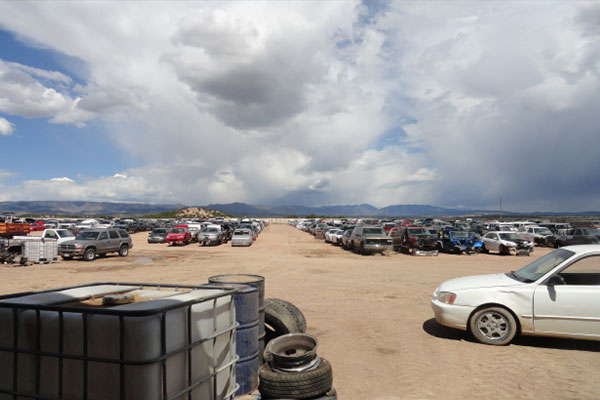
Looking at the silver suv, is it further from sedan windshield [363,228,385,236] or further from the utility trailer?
sedan windshield [363,228,385,236]

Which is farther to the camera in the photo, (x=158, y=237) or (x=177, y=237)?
(x=158, y=237)

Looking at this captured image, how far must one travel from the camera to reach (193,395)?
3125 mm

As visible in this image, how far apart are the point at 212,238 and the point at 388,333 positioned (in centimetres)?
2669

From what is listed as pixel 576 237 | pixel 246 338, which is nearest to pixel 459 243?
pixel 576 237

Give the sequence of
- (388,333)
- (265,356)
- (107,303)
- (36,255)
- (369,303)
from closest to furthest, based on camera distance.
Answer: (107,303)
(265,356)
(388,333)
(369,303)
(36,255)

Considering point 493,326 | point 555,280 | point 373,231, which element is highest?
point 555,280

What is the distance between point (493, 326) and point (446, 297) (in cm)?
85

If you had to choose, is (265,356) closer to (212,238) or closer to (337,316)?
(337,316)

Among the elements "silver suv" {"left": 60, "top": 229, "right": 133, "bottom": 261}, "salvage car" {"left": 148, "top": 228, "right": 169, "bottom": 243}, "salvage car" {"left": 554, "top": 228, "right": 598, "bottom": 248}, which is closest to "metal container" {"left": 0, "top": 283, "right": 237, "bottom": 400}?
"silver suv" {"left": 60, "top": 229, "right": 133, "bottom": 261}

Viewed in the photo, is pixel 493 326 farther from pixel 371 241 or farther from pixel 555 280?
pixel 371 241

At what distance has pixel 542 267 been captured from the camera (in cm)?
679

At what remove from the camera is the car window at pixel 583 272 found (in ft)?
20.5

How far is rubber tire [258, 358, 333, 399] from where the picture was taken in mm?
4168

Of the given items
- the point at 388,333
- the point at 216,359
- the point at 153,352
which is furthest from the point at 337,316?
the point at 153,352
